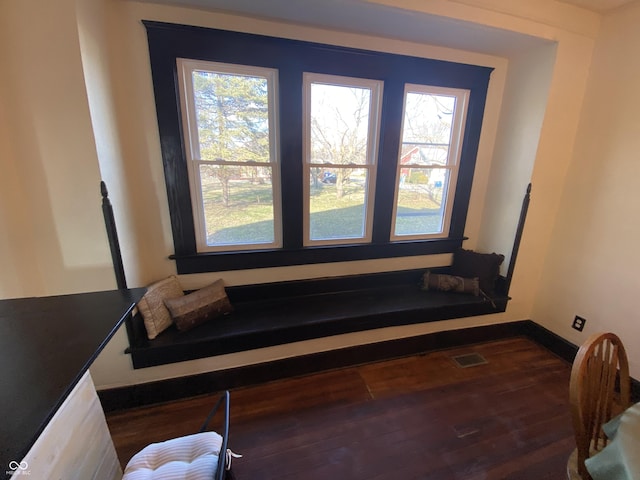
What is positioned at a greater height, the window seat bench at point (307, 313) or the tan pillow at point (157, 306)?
the tan pillow at point (157, 306)

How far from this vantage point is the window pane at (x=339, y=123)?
2010 mm

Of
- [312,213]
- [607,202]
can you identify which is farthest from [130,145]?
[607,202]

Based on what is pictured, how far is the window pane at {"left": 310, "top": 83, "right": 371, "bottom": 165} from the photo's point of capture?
2010mm

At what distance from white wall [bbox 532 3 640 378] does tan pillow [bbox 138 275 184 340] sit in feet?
10.1

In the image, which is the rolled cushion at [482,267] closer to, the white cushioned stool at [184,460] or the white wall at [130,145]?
the white wall at [130,145]

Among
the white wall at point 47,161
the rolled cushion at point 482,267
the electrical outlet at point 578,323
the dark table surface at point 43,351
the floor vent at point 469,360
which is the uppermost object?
the white wall at point 47,161

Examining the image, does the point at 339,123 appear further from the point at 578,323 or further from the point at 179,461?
the point at 578,323

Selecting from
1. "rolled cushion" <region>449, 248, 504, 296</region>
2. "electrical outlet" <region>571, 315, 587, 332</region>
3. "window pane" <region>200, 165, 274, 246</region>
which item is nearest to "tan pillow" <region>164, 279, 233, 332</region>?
"window pane" <region>200, 165, 274, 246</region>

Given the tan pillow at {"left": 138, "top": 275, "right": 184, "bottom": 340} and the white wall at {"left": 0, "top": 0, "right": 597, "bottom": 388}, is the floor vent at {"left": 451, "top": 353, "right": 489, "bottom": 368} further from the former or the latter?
the tan pillow at {"left": 138, "top": 275, "right": 184, "bottom": 340}

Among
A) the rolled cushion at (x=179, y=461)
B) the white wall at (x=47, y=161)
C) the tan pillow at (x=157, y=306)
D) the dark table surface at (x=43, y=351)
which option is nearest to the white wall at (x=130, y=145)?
the white wall at (x=47, y=161)

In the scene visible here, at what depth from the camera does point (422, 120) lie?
226cm

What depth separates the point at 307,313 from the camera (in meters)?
2.04

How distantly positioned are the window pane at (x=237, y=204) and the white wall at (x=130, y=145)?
280 millimetres

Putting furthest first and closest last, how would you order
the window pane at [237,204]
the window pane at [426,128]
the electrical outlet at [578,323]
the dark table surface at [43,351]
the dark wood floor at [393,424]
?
1. the window pane at [426,128]
2. the electrical outlet at [578,323]
3. the window pane at [237,204]
4. the dark wood floor at [393,424]
5. the dark table surface at [43,351]
